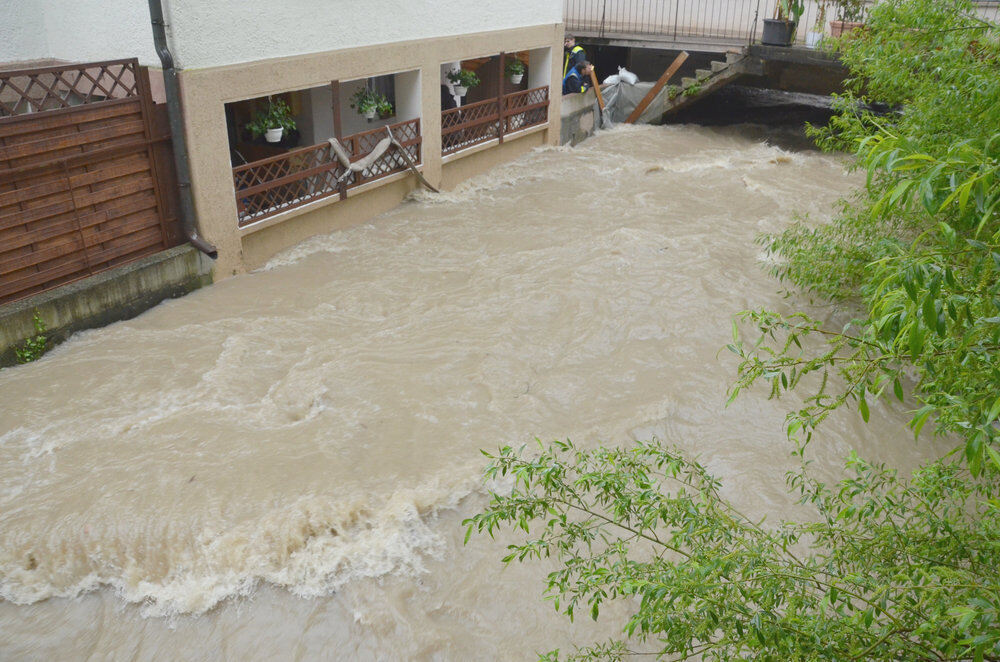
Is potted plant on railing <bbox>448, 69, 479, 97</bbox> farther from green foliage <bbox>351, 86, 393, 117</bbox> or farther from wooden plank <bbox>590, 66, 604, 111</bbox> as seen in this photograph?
wooden plank <bbox>590, 66, 604, 111</bbox>

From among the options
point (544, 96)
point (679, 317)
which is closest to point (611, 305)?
point (679, 317)

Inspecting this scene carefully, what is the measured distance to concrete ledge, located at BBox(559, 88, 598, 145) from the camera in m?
15.4

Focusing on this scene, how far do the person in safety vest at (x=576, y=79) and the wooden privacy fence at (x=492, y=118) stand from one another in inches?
61.4

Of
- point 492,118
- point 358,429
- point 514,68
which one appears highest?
point 514,68

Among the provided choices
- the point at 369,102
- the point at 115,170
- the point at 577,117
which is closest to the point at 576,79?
the point at 577,117

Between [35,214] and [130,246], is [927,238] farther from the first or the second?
[35,214]

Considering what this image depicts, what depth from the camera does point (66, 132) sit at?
721 centimetres

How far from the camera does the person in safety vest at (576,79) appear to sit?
626 inches

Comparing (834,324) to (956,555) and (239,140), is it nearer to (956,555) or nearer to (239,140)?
(956,555)

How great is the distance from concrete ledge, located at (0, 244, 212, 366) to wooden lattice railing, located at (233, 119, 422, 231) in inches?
33.6

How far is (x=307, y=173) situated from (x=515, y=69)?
5757 millimetres

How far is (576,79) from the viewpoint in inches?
626

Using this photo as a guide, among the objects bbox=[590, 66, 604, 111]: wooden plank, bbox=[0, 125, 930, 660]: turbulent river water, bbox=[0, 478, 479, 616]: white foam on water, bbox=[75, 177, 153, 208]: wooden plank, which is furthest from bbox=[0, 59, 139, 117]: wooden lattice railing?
bbox=[590, 66, 604, 111]: wooden plank

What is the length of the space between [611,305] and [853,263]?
2427 millimetres
